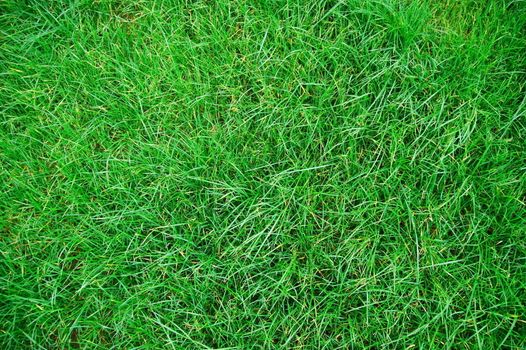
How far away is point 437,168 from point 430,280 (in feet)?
1.52

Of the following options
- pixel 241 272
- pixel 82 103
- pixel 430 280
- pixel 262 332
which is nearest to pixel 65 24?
pixel 82 103

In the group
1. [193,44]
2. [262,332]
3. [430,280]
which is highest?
[193,44]

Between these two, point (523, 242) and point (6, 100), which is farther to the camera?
point (6, 100)

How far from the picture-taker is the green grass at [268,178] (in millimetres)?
1912

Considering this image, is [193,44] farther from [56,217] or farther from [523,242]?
[523,242]

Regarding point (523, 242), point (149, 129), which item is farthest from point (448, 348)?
point (149, 129)

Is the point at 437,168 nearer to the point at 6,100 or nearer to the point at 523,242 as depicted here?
the point at 523,242

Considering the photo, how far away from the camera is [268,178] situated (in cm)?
209

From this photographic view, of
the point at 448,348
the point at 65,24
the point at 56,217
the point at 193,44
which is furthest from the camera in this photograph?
the point at 65,24

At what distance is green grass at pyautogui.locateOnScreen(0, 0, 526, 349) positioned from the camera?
1912 mm

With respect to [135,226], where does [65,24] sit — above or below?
above

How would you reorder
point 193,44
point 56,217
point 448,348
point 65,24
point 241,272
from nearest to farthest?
point 448,348 → point 241,272 → point 56,217 → point 193,44 → point 65,24

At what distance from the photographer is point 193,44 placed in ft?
7.54

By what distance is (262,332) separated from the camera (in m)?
1.89
